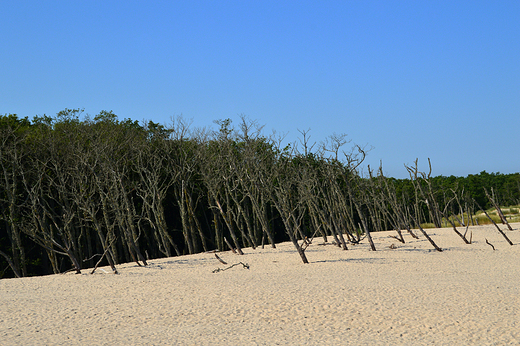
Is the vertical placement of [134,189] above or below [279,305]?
above

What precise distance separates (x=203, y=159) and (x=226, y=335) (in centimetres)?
1851

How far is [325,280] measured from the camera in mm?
11586

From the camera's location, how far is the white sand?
22.7 ft

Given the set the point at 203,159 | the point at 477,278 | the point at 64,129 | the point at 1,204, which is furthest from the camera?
the point at 203,159

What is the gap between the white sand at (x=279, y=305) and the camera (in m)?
A: 6.93

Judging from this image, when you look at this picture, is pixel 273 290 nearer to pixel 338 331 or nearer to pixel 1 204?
pixel 338 331

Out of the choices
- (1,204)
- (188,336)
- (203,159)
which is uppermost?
(203,159)

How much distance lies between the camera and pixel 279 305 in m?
8.83

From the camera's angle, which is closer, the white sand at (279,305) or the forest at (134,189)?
the white sand at (279,305)

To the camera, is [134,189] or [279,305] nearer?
[279,305]

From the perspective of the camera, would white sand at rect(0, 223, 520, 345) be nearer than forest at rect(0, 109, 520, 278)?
Yes

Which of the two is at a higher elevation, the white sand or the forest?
the forest

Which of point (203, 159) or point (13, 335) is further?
point (203, 159)

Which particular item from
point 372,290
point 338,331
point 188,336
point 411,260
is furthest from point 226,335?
point 411,260
